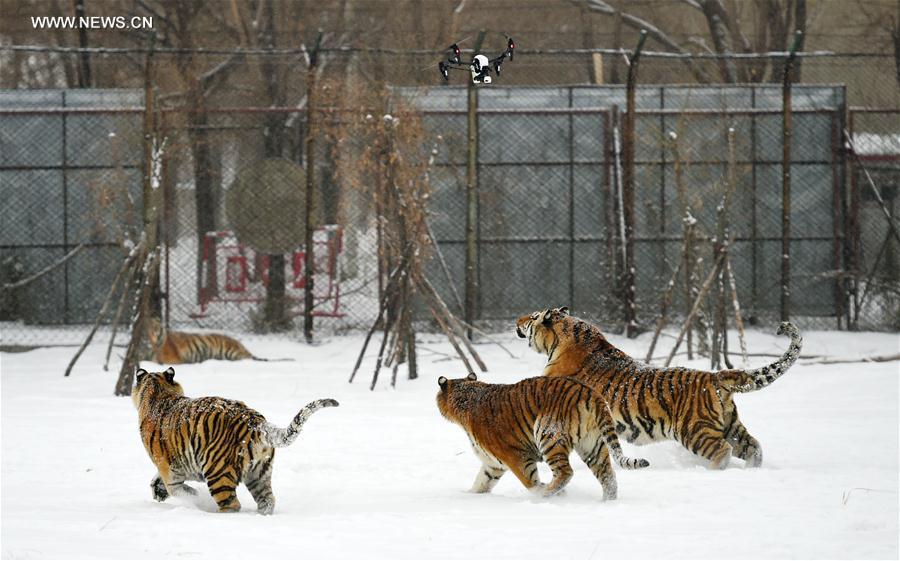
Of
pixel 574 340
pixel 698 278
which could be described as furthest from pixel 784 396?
pixel 574 340

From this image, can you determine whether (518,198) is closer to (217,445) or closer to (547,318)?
(547,318)

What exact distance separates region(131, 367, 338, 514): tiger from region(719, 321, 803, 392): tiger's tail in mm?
2303

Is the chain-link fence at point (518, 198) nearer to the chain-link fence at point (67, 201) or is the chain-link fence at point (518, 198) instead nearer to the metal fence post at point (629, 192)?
the chain-link fence at point (67, 201)

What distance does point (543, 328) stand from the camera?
6805 mm

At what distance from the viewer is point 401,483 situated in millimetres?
6277

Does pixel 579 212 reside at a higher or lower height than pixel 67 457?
higher

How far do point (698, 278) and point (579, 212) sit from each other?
9.59 ft

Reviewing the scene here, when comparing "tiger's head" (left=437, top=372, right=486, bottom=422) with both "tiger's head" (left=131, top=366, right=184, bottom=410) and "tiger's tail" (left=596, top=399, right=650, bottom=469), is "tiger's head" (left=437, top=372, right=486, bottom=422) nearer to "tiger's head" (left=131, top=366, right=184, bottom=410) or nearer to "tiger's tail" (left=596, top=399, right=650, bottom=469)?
"tiger's tail" (left=596, top=399, right=650, bottom=469)

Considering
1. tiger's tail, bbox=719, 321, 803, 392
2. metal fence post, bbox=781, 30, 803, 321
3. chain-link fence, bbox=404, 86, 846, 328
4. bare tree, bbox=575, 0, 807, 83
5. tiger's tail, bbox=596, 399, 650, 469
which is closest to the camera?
tiger's tail, bbox=596, 399, 650, 469

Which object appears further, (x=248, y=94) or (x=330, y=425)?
(x=248, y=94)

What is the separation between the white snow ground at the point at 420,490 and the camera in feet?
15.1

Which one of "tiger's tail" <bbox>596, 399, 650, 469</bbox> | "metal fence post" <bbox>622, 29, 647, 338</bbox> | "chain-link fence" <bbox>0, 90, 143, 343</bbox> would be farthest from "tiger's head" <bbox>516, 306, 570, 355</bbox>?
"chain-link fence" <bbox>0, 90, 143, 343</bbox>

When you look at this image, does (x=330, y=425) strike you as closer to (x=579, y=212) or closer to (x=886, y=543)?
(x=886, y=543)

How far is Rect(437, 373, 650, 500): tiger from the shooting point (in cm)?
548
